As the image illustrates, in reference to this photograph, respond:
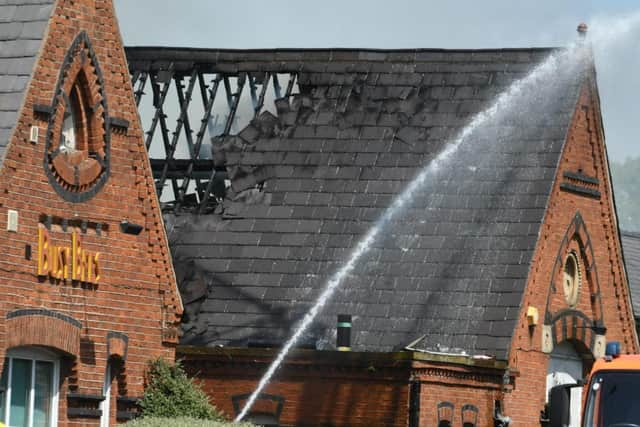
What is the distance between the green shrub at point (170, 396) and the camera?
2783cm

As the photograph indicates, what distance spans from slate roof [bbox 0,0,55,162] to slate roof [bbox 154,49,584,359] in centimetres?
982

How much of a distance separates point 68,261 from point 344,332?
24.2ft

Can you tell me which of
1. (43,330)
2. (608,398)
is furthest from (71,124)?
(608,398)

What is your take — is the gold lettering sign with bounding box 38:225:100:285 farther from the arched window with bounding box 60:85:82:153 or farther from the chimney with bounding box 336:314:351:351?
the chimney with bounding box 336:314:351:351

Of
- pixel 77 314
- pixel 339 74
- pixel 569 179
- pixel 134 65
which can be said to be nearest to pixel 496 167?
pixel 569 179

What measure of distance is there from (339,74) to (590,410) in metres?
16.3

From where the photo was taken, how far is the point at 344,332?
31.7 m

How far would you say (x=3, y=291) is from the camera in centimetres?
2428

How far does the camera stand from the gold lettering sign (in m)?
25.1

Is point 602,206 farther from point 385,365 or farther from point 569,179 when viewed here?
point 385,365

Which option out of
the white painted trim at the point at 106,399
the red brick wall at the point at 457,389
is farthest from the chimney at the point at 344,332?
the white painted trim at the point at 106,399

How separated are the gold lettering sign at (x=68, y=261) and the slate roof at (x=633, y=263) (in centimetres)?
2394

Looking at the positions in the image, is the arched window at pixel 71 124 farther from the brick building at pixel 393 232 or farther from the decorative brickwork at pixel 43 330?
the brick building at pixel 393 232

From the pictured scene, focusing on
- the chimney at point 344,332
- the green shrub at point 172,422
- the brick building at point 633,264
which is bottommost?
the green shrub at point 172,422
